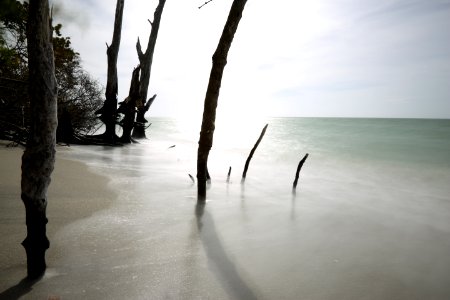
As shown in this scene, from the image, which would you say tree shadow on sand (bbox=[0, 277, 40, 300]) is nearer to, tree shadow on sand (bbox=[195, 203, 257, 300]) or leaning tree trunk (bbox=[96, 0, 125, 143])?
tree shadow on sand (bbox=[195, 203, 257, 300])

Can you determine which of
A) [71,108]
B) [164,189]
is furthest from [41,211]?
[71,108]

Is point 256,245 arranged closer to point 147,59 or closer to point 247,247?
point 247,247

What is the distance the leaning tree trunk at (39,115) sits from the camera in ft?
6.85

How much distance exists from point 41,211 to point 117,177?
4679 millimetres

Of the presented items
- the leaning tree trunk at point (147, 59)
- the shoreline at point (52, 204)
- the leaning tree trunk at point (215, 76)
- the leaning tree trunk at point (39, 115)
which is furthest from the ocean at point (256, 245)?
the leaning tree trunk at point (147, 59)

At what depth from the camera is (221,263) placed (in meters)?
3.25

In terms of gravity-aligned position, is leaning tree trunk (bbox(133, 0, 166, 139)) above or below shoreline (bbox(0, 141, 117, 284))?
above

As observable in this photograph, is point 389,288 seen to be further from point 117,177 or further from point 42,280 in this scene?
point 117,177

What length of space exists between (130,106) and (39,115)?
11548 millimetres

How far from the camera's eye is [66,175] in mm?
6172

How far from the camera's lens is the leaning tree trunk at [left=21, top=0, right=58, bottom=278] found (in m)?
2.09

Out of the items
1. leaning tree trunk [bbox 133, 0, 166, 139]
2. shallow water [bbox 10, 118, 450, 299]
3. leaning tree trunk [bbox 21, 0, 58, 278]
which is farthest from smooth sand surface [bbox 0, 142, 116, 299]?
leaning tree trunk [bbox 133, 0, 166, 139]

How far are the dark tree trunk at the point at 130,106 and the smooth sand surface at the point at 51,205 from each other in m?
6.03

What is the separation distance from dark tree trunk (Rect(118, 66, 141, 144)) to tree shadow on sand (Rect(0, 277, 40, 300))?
10863 millimetres
